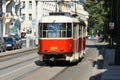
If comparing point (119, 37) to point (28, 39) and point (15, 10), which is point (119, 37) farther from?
point (15, 10)

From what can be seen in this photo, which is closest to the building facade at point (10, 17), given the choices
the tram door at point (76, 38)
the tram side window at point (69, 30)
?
the tram door at point (76, 38)

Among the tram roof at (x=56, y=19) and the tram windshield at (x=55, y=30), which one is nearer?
the tram windshield at (x=55, y=30)

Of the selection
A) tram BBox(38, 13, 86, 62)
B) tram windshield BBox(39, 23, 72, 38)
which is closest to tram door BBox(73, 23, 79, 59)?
tram BBox(38, 13, 86, 62)

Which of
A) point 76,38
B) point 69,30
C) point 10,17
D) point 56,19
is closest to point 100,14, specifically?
point 10,17

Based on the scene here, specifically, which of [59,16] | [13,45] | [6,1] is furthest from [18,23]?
[59,16]

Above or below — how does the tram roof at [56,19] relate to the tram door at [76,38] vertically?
above

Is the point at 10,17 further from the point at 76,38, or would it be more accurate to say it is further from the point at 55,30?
the point at 55,30

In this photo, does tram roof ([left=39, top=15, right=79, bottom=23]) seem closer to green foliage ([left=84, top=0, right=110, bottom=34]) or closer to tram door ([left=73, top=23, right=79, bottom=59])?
tram door ([left=73, top=23, right=79, bottom=59])

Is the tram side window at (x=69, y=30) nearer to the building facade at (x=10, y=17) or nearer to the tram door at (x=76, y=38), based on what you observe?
the tram door at (x=76, y=38)

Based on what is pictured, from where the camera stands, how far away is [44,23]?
27844mm

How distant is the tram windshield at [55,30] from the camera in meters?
27.6

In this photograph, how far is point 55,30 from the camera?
27.6 metres

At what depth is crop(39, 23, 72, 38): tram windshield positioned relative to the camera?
27.6 metres

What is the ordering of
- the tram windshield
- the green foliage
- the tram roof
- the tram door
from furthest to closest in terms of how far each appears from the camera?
the green foliage → the tram door → the tram roof → the tram windshield
